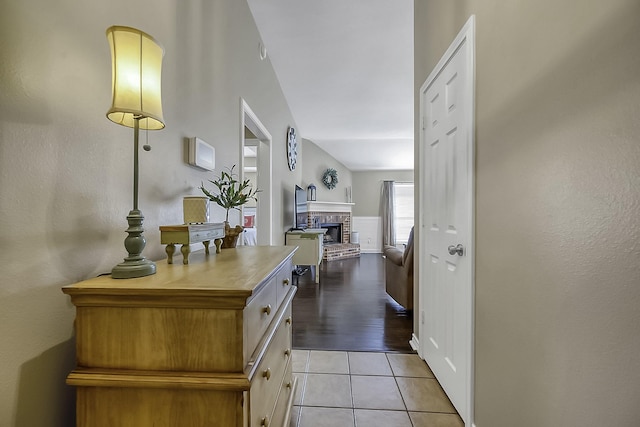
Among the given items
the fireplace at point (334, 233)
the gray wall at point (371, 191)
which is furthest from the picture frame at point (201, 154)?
the gray wall at point (371, 191)

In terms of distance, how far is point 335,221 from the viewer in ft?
23.9

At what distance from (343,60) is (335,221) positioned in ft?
14.2

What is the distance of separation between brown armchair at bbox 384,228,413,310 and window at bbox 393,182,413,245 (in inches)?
193

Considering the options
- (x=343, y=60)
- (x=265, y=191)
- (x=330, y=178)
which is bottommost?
(x=265, y=191)

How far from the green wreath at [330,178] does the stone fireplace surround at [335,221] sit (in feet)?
2.18

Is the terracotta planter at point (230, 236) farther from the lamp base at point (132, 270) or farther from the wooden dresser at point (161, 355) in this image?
the wooden dresser at point (161, 355)

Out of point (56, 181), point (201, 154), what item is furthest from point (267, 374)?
point (201, 154)

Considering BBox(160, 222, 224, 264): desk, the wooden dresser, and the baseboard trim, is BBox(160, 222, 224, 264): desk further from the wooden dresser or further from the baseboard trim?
the baseboard trim

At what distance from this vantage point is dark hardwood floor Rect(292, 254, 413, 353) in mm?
2445

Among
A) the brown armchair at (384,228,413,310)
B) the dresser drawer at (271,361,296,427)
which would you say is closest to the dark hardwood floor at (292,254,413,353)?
the brown armchair at (384,228,413,310)

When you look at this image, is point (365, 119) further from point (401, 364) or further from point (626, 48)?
point (626, 48)

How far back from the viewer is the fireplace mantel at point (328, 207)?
6485 millimetres

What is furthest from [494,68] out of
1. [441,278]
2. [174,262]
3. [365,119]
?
[365,119]

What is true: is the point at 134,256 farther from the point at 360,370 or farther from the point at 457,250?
the point at 360,370
